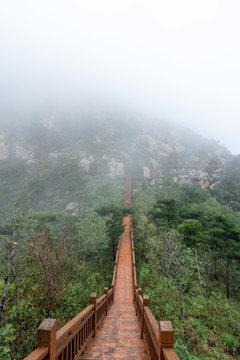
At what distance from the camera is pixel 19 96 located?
275 ft

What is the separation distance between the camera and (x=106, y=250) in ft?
59.2

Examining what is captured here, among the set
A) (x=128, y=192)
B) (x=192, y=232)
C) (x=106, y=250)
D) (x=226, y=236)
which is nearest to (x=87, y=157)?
(x=128, y=192)

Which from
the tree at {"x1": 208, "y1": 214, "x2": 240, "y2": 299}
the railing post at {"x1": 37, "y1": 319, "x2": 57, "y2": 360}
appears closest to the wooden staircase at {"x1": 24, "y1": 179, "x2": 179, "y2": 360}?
the railing post at {"x1": 37, "y1": 319, "x2": 57, "y2": 360}

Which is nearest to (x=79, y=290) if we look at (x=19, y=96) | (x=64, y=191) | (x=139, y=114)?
(x=64, y=191)

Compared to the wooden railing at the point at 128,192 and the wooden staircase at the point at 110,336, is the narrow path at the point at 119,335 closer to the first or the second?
the wooden staircase at the point at 110,336

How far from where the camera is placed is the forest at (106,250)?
626cm

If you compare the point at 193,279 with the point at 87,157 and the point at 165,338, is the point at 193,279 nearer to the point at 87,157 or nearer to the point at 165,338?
the point at 165,338

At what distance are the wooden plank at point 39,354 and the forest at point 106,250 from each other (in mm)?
2869

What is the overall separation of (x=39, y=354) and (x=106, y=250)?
17.3 metres

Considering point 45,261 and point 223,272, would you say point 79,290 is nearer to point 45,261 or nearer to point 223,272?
point 45,261

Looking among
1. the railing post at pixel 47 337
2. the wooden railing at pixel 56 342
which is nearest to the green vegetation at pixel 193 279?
the wooden railing at pixel 56 342

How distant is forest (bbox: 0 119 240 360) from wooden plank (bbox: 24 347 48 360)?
287 centimetres

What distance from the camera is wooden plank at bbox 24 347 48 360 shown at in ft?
5.40

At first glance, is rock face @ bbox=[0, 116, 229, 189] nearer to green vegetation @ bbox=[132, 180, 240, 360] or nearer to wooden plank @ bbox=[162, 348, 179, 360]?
green vegetation @ bbox=[132, 180, 240, 360]
